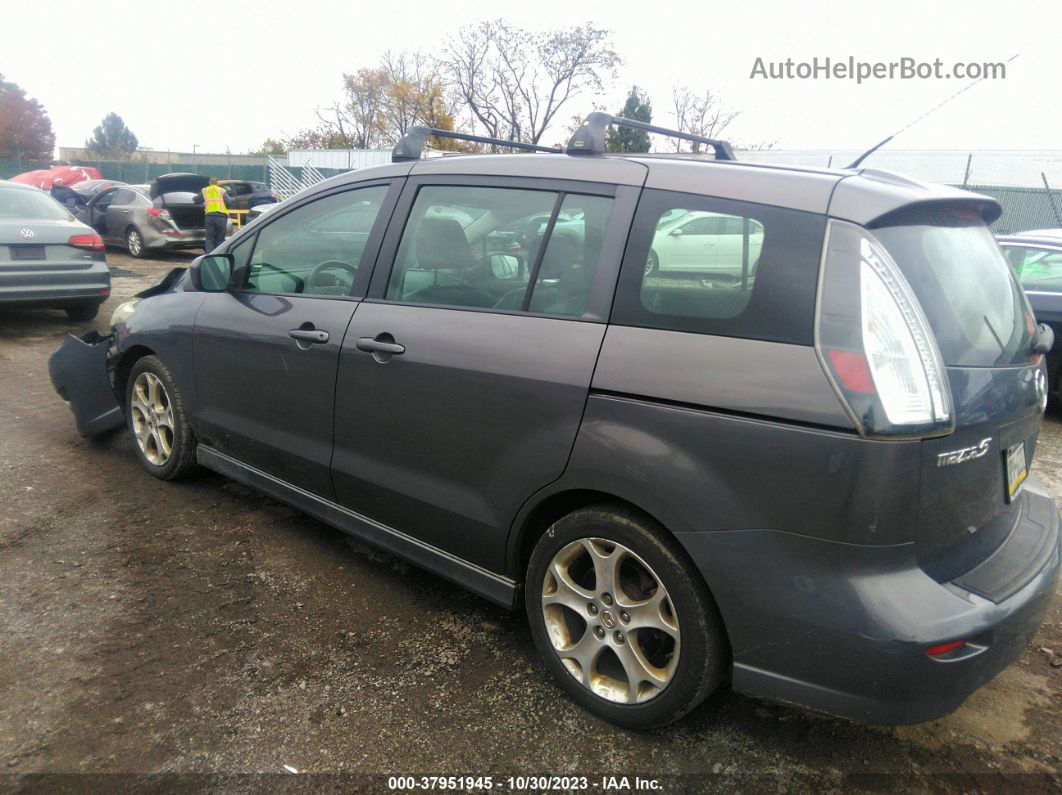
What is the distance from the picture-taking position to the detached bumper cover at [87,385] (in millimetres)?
4785

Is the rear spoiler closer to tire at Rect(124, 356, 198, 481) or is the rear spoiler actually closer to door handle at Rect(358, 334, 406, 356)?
door handle at Rect(358, 334, 406, 356)

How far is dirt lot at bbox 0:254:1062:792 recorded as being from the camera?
7.55 ft

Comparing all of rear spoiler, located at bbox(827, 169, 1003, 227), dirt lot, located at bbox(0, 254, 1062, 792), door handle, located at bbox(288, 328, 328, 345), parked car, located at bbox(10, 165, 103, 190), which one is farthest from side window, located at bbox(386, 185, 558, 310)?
parked car, located at bbox(10, 165, 103, 190)

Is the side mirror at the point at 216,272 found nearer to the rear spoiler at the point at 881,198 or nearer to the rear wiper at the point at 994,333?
the rear spoiler at the point at 881,198

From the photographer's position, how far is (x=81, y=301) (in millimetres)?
8266

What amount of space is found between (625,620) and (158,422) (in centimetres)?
307

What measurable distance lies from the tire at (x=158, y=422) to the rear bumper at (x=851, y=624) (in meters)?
3.02

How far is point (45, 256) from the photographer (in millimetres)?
7816

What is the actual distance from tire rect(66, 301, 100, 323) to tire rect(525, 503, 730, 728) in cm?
787

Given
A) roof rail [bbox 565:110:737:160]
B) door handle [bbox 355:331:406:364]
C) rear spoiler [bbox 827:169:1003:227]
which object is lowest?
door handle [bbox 355:331:406:364]

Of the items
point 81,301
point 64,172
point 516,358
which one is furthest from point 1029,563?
point 64,172

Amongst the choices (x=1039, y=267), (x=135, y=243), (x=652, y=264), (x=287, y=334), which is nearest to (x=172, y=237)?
(x=135, y=243)

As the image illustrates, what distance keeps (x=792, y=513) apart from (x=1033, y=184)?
21.5 meters

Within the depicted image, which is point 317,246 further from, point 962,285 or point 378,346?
point 962,285
